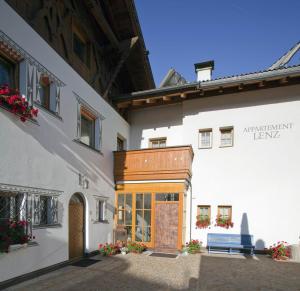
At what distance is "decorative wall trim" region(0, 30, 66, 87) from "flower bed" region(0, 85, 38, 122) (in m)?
1.01

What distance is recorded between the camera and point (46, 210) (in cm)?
672

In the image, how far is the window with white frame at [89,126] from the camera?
8.34 meters

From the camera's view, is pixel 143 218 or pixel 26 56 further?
pixel 143 218

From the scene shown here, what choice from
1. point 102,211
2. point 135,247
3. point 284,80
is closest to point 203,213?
point 135,247

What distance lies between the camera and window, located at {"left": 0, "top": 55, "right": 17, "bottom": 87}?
5.73m

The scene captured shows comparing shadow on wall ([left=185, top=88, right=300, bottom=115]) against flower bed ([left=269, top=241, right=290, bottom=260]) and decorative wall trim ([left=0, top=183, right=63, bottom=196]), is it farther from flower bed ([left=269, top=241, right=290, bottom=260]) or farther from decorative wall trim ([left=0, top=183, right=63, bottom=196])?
decorative wall trim ([left=0, top=183, right=63, bottom=196])

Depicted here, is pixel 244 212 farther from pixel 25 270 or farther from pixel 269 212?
pixel 25 270

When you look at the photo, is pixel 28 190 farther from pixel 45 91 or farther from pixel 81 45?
pixel 81 45

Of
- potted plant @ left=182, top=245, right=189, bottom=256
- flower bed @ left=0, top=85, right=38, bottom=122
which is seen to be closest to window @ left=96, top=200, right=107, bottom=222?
potted plant @ left=182, top=245, right=189, bottom=256

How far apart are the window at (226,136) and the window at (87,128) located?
17.8ft

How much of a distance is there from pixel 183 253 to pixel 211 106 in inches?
244

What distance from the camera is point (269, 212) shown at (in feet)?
31.4

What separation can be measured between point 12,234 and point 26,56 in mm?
4121

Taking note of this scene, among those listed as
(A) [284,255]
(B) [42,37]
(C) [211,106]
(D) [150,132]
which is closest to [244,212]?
(A) [284,255]
